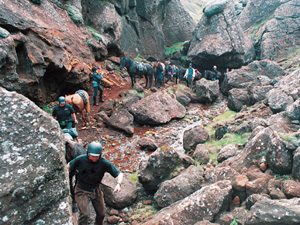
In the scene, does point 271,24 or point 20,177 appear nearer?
point 20,177

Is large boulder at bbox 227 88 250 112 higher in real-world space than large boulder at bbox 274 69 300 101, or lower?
lower

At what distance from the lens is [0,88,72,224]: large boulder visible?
2.53m

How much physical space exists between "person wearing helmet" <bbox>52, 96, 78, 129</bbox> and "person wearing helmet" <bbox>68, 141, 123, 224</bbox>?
133 inches

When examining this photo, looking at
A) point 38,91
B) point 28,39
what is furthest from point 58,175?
point 28,39

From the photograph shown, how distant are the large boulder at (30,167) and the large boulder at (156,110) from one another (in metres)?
9.51

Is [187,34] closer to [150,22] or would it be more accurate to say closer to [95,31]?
[150,22]

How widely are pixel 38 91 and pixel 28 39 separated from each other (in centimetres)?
245

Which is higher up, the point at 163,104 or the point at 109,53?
the point at 109,53

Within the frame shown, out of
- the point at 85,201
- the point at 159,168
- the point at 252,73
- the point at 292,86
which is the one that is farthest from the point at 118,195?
the point at 252,73

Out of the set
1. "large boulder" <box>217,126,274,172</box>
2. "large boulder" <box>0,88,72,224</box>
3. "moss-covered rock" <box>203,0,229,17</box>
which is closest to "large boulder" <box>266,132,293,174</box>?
"large boulder" <box>217,126,274,172</box>

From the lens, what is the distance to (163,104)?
13578 mm

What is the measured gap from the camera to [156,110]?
12875 mm

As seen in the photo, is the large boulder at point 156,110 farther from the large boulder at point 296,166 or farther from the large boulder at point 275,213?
the large boulder at point 275,213

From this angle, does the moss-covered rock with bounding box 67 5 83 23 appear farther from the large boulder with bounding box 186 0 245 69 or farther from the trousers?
the trousers
